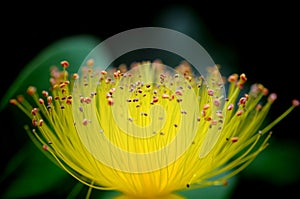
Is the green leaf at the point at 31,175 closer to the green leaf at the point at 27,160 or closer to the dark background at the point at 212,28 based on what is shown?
the green leaf at the point at 27,160

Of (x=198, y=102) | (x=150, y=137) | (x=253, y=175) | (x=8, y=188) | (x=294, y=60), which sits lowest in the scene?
(x=8, y=188)

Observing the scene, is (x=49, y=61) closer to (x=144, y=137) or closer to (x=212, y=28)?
(x=144, y=137)

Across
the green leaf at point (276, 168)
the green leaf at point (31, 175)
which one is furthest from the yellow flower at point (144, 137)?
the green leaf at point (276, 168)

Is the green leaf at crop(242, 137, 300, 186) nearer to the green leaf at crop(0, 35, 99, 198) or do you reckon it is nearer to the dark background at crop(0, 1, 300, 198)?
the dark background at crop(0, 1, 300, 198)

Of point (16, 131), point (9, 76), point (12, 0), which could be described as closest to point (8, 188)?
point (16, 131)

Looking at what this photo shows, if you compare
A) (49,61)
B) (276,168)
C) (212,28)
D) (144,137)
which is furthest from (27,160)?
(212,28)

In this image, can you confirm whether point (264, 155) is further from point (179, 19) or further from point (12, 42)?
point (12, 42)
